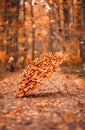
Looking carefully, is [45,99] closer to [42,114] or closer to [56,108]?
[56,108]

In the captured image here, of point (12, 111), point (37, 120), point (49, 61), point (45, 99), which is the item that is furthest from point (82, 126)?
point (49, 61)

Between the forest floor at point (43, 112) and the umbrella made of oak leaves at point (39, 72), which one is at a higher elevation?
the umbrella made of oak leaves at point (39, 72)

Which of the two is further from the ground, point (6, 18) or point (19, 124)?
point (6, 18)

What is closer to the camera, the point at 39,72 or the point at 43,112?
the point at 43,112

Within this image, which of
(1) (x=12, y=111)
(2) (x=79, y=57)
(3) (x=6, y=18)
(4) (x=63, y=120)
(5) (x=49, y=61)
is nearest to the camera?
(4) (x=63, y=120)

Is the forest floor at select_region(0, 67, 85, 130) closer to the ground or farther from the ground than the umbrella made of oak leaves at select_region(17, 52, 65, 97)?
closer to the ground

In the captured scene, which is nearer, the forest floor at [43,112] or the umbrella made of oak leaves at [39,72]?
the forest floor at [43,112]

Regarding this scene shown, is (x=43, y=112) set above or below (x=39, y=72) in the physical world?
below

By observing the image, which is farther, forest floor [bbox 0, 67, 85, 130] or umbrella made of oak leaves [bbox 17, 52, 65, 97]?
umbrella made of oak leaves [bbox 17, 52, 65, 97]
